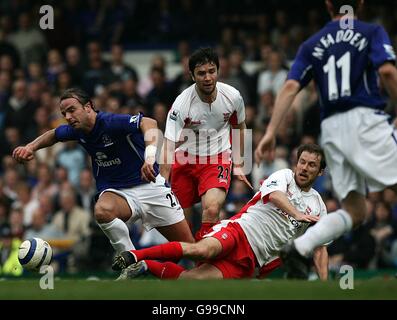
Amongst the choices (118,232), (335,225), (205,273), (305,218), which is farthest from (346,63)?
(118,232)

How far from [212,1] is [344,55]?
12.2 metres

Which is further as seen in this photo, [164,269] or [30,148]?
[30,148]

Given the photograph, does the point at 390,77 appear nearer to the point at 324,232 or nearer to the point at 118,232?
the point at 324,232

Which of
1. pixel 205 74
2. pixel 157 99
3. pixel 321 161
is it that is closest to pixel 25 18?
pixel 157 99

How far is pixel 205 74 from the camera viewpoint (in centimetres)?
1176

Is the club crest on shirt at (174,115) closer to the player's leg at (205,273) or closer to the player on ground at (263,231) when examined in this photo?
the player on ground at (263,231)

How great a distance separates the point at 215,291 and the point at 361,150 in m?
1.67

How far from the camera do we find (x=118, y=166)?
1152 cm

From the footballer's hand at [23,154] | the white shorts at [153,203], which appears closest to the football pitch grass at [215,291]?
the footballer's hand at [23,154]

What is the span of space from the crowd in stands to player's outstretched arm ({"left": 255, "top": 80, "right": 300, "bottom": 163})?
6467 millimetres

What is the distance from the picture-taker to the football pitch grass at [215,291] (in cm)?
846
